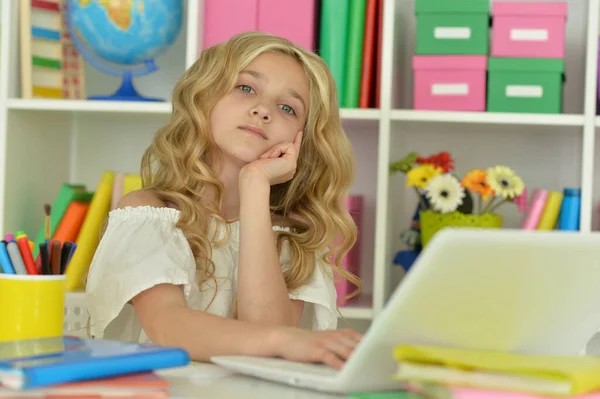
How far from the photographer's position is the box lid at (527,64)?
2.06 m

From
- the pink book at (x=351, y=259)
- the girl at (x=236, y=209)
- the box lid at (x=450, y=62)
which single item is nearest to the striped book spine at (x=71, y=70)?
the girl at (x=236, y=209)

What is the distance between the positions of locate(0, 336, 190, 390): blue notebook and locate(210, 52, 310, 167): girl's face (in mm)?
739

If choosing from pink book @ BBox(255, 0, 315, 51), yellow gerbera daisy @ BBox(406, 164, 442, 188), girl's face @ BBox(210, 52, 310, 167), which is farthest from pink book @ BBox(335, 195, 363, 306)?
girl's face @ BBox(210, 52, 310, 167)

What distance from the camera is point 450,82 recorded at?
2.09 m

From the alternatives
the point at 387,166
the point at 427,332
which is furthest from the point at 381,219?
the point at 427,332

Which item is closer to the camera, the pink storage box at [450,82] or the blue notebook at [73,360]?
the blue notebook at [73,360]

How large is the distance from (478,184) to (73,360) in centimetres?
150

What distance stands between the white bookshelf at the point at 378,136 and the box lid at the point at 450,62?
8 cm

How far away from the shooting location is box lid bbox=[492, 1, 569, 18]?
6.77 feet

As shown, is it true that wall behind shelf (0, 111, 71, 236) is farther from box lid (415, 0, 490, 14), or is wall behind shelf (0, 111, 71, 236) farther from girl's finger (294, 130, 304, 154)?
box lid (415, 0, 490, 14)

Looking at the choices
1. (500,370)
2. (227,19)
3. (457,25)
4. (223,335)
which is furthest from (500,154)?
(500,370)

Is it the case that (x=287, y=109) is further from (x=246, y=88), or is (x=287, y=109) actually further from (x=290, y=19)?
(x=290, y=19)

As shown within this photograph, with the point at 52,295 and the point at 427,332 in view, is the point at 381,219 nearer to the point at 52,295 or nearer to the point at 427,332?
the point at 52,295

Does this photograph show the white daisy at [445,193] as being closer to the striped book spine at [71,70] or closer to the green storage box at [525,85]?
the green storage box at [525,85]
